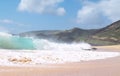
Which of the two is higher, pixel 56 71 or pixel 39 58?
pixel 39 58

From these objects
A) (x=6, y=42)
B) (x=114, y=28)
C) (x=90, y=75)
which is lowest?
(x=90, y=75)

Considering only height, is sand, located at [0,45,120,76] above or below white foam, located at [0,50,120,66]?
below

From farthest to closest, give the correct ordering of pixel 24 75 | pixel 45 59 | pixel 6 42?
pixel 6 42 → pixel 45 59 → pixel 24 75

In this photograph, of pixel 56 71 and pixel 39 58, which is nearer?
pixel 56 71

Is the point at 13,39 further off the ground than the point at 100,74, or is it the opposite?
the point at 13,39

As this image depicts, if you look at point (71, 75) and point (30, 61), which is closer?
point (71, 75)

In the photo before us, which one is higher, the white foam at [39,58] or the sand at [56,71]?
the white foam at [39,58]

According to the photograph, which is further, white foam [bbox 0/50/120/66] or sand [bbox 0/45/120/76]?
white foam [bbox 0/50/120/66]

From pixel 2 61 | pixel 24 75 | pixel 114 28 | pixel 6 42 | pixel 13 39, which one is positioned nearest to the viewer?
pixel 24 75

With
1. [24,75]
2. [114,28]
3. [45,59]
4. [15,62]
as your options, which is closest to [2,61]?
[15,62]

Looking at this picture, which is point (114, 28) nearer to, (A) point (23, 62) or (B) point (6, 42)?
(B) point (6, 42)

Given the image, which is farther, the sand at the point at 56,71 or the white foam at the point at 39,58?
the white foam at the point at 39,58
